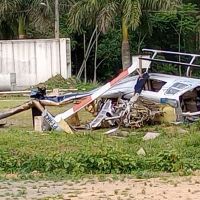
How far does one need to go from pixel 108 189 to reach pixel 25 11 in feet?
91.6

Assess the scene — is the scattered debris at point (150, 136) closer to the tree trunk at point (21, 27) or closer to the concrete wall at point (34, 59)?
the concrete wall at point (34, 59)

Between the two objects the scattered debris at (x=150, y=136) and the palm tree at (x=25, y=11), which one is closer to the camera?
the scattered debris at (x=150, y=136)

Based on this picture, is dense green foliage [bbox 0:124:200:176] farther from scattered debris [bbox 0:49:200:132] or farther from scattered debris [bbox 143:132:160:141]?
scattered debris [bbox 0:49:200:132]

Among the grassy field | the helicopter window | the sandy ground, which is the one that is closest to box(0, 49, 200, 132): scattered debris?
the helicopter window

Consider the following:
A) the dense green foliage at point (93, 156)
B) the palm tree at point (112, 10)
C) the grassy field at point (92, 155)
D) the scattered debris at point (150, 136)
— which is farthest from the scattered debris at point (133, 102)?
the palm tree at point (112, 10)

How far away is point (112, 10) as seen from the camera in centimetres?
2970

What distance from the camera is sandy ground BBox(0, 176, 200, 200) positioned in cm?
899

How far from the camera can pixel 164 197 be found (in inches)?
351

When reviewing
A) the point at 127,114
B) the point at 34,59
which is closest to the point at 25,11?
the point at 34,59

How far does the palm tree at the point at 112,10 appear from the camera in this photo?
96.1 ft

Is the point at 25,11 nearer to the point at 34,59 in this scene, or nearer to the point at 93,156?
the point at 34,59

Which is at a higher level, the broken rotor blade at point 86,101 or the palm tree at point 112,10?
the palm tree at point 112,10

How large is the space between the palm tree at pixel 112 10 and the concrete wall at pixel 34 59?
10.5ft

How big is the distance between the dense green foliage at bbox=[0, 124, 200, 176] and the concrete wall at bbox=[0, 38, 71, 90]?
20.2 metres
